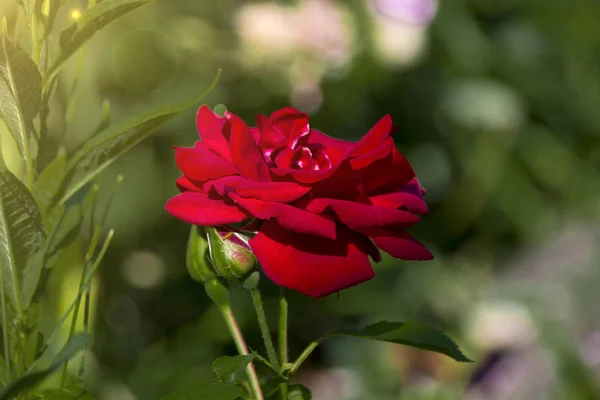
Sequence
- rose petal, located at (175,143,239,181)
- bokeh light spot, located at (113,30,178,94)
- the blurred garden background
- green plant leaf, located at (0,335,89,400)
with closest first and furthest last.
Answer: green plant leaf, located at (0,335,89,400)
rose petal, located at (175,143,239,181)
the blurred garden background
bokeh light spot, located at (113,30,178,94)

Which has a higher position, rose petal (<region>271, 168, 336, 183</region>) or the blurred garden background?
rose petal (<region>271, 168, 336, 183</region>)

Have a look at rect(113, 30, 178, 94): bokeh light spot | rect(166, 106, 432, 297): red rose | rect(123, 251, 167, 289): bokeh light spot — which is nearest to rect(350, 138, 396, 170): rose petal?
rect(166, 106, 432, 297): red rose

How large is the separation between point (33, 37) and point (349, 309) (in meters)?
1.13

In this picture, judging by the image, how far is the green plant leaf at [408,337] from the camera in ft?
1.47

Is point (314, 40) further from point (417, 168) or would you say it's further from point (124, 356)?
point (124, 356)

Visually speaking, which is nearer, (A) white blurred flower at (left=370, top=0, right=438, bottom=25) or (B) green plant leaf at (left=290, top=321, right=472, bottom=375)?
(B) green plant leaf at (left=290, top=321, right=472, bottom=375)

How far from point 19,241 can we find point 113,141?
0.22 ft

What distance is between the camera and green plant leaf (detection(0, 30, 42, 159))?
1.30ft

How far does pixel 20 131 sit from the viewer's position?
419mm

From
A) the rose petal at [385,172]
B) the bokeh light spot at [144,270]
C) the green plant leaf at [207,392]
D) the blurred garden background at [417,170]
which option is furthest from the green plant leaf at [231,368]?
the bokeh light spot at [144,270]

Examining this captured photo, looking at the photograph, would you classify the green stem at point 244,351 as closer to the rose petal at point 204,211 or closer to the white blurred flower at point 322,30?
the rose petal at point 204,211

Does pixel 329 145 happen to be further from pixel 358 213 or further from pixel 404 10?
pixel 404 10

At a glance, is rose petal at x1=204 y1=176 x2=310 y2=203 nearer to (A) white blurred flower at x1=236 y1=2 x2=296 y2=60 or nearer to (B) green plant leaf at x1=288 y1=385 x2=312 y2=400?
(B) green plant leaf at x1=288 y1=385 x2=312 y2=400

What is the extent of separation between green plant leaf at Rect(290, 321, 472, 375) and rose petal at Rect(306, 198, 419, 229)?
0.24 ft
